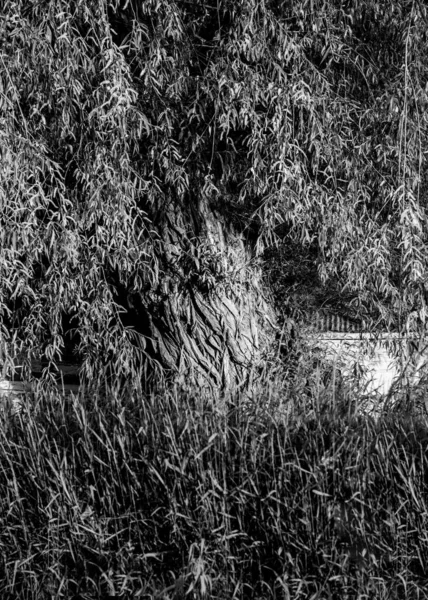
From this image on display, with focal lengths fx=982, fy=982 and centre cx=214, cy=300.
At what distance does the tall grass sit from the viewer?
4379 millimetres

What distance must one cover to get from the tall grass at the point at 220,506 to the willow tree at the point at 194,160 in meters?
1.33

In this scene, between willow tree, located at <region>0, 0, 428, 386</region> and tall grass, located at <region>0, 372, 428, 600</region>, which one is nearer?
tall grass, located at <region>0, 372, 428, 600</region>

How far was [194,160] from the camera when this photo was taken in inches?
255

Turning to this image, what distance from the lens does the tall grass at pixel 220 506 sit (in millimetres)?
4379

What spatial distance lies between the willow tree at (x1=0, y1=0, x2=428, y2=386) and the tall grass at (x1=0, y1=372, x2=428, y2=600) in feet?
4.35

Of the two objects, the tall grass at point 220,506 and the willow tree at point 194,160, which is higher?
the willow tree at point 194,160

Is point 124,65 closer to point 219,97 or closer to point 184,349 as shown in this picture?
point 219,97

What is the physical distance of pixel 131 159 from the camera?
6328 mm

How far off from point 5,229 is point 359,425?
2461 millimetres

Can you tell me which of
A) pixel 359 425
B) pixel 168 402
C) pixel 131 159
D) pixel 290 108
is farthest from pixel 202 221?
pixel 359 425

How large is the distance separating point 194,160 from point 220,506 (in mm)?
2703

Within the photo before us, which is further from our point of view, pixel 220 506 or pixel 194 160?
pixel 194 160

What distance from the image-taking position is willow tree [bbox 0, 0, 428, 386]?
5.81 metres

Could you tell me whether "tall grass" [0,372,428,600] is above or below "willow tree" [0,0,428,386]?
below
